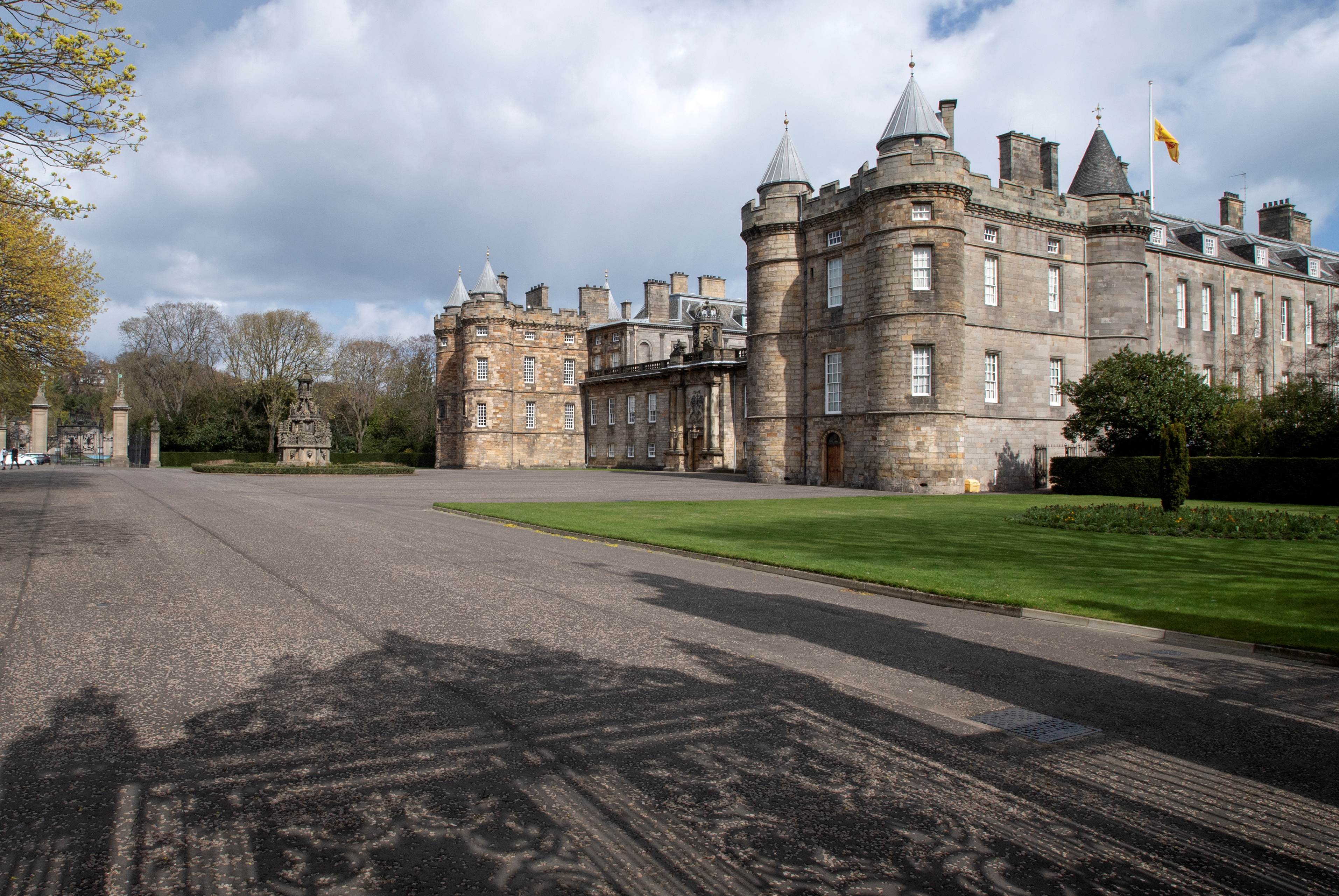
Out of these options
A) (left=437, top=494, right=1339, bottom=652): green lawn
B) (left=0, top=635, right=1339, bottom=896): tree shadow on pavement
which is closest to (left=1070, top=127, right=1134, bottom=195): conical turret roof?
(left=437, top=494, right=1339, bottom=652): green lawn

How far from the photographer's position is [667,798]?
13.3ft

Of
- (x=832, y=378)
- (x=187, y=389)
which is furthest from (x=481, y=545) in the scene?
(x=187, y=389)

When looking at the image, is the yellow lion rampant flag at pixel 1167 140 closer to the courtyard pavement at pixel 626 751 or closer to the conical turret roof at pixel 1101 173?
the conical turret roof at pixel 1101 173

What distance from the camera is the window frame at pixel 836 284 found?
1405 inches

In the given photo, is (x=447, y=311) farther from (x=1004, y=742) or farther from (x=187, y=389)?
(x=1004, y=742)

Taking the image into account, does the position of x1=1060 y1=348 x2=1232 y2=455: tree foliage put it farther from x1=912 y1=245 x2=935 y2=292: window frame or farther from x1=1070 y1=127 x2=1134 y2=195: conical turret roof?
x1=1070 y1=127 x2=1134 y2=195: conical turret roof

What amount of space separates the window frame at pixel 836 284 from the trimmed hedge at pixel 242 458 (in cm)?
3276

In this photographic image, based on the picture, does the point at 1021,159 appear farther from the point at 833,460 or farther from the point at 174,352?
the point at 174,352

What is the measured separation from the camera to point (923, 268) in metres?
32.3

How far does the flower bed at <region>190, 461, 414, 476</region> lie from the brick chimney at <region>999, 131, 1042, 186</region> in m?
34.9

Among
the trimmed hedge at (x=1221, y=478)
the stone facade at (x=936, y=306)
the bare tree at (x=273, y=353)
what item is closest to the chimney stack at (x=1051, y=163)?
the stone facade at (x=936, y=306)

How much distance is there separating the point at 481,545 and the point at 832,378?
2487 centimetres

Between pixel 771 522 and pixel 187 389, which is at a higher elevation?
pixel 187 389

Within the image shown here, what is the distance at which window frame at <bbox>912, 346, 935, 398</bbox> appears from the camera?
32.0 metres
